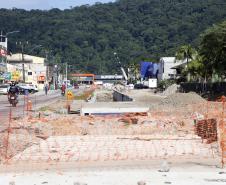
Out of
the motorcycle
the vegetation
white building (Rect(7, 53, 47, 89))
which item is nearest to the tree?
the vegetation

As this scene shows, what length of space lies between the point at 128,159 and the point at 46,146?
3.50 metres

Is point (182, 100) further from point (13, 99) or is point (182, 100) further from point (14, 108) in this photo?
point (13, 99)

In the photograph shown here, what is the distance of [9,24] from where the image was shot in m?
193

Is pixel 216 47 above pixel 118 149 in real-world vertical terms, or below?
above

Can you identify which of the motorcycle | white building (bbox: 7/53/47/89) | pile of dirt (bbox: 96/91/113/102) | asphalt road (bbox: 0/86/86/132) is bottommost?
pile of dirt (bbox: 96/91/113/102)

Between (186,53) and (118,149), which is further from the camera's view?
(186,53)

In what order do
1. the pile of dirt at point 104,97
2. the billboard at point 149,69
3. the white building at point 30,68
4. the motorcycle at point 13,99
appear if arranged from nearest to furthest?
the motorcycle at point 13,99 → the pile of dirt at point 104,97 → the white building at point 30,68 → the billboard at point 149,69

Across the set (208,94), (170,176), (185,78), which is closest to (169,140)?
(170,176)

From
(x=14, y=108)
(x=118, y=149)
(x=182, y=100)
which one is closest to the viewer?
(x=118, y=149)

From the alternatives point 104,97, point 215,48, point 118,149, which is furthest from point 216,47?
point 118,149

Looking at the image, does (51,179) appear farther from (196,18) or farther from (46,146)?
(196,18)

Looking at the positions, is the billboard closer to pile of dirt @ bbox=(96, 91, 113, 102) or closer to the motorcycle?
pile of dirt @ bbox=(96, 91, 113, 102)

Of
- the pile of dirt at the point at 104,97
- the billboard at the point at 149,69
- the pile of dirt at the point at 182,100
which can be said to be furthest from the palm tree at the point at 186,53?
the pile of dirt at the point at 182,100

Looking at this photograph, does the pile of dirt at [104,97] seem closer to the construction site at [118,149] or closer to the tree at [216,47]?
the tree at [216,47]
